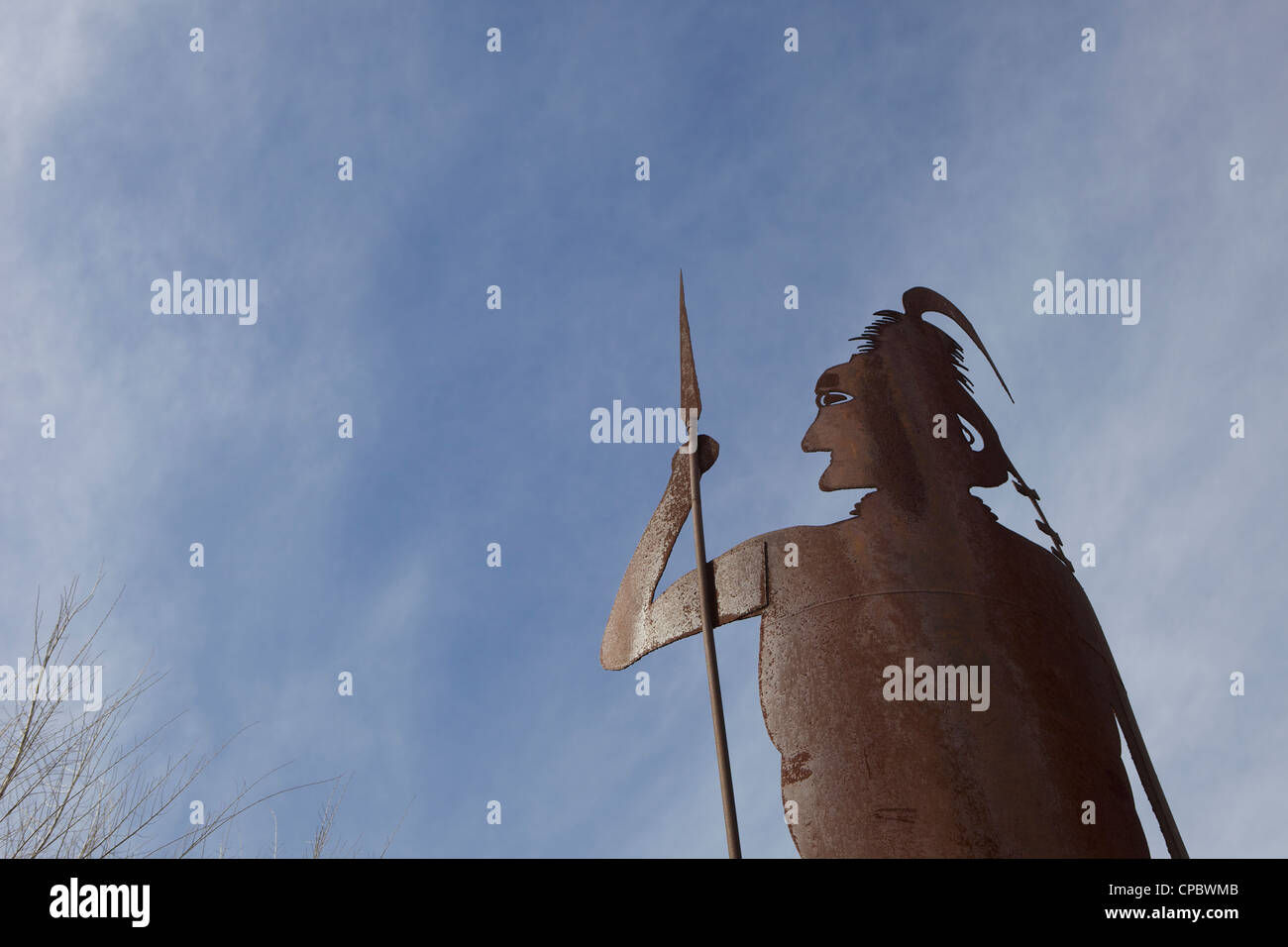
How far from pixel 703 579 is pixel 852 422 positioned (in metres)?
1.18

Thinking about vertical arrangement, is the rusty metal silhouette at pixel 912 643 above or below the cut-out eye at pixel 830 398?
below

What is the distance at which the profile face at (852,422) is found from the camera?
523 centimetres

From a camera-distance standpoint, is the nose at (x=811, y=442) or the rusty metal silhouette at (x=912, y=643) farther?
the nose at (x=811, y=442)

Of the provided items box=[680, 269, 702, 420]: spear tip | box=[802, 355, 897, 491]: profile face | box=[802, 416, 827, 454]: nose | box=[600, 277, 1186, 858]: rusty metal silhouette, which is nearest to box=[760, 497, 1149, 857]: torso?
box=[600, 277, 1186, 858]: rusty metal silhouette

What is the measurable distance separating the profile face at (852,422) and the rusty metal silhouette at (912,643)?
10mm

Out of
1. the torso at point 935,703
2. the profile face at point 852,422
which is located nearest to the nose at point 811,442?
the profile face at point 852,422

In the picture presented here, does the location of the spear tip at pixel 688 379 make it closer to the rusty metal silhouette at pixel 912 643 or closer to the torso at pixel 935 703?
the rusty metal silhouette at pixel 912 643

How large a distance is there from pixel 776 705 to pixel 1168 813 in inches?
84.5

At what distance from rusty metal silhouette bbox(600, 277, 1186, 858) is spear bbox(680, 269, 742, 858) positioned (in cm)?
1

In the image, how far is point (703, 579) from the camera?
16.4ft

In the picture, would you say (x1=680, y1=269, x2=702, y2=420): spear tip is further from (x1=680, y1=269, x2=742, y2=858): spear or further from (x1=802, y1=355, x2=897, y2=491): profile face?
(x1=802, y1=355, x2=897, y2=491): profile face
